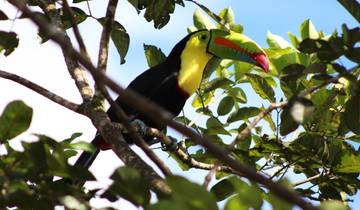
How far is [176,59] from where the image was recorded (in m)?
4.93

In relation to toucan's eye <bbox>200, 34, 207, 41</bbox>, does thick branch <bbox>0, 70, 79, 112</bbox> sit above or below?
below

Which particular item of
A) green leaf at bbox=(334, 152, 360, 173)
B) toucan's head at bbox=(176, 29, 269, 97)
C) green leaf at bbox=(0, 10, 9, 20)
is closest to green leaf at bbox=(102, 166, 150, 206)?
green leaf at bbox=(0, 10, 9, 20)

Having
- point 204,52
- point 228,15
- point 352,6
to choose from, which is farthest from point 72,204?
point 204,52

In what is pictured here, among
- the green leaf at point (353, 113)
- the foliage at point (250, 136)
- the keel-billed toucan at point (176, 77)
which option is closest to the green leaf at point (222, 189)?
the foliage at point (250, 136)

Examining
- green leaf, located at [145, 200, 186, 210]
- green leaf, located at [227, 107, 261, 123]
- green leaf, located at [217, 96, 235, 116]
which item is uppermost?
green leaf, located at [217, 96, 235, 116]

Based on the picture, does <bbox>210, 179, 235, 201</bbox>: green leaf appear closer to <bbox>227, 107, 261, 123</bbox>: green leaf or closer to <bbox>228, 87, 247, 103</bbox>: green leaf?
<bbox>227, 107, 261, 123</bbox>: green leaf

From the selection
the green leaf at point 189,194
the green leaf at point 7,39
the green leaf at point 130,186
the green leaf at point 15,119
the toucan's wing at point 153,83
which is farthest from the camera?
the toucan's wing at point 153,83

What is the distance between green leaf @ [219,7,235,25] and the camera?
4.07m

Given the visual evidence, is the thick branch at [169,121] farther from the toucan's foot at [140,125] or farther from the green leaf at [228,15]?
the green leaf at [228,15]

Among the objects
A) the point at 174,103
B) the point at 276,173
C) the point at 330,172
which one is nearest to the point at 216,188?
the point at 276,173

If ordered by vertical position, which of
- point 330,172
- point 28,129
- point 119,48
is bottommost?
point 330,172

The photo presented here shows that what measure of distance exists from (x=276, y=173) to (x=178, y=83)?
1396 millimetres

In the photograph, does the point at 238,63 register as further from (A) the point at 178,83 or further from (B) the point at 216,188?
(B) the point at 216,188

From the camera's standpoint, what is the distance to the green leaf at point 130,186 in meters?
1.61
